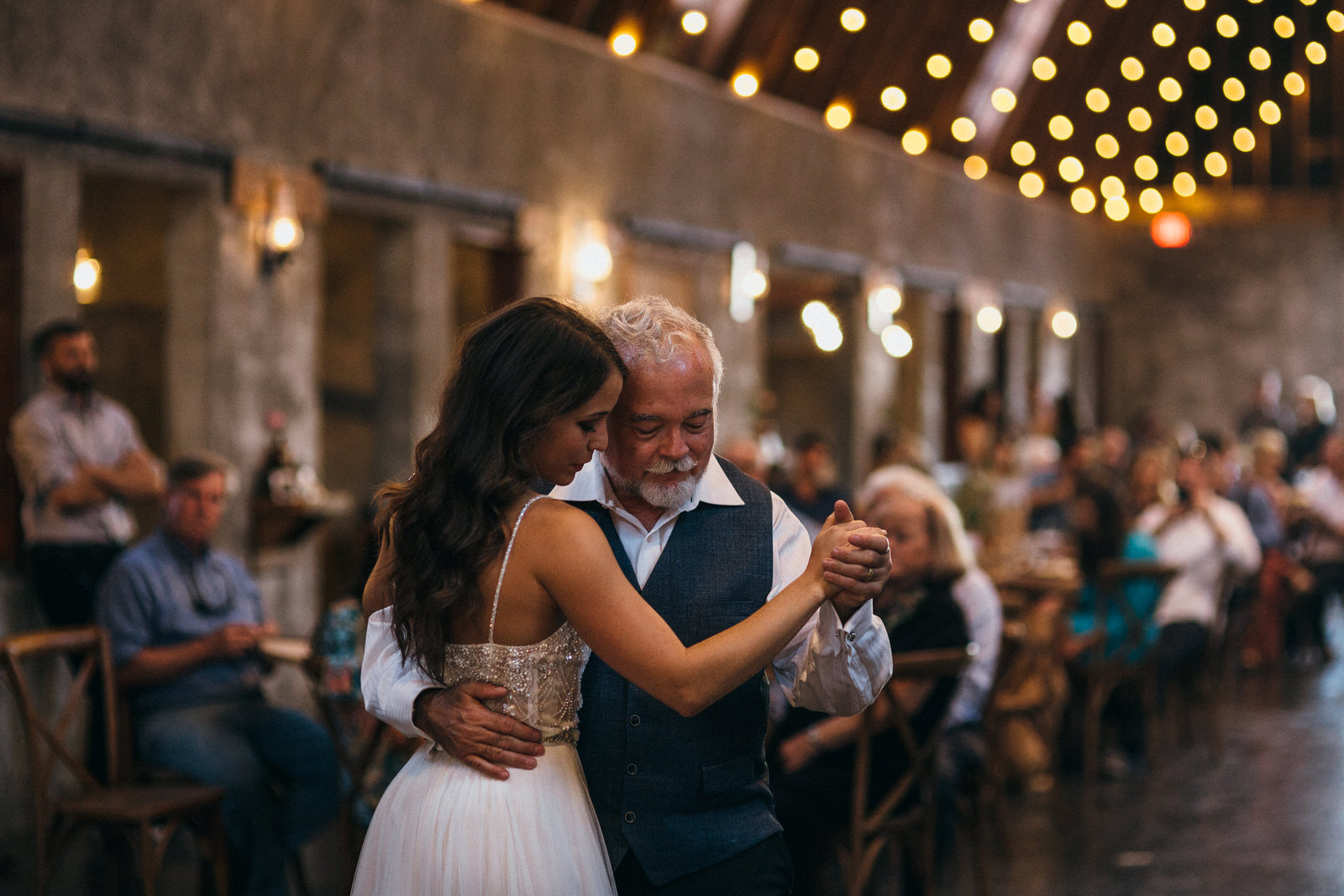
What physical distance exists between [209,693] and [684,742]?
2589 mm

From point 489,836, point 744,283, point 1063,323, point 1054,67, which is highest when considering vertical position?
point 1054,67

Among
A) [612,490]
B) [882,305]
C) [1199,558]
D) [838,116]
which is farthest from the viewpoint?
[882,305]

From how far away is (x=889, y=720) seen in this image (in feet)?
12.0

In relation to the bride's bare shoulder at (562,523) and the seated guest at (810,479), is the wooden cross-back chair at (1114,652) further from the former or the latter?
the bride's bare shoulder at (562,523)

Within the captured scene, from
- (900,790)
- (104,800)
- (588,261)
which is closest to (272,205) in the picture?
(588,261)

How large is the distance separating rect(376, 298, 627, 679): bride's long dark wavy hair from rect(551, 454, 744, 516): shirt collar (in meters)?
0.29

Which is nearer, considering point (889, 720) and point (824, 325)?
point (889, 720)

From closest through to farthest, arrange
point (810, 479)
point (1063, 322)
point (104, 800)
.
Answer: point (104, 800) → point (810, 479) → point (1063, 322)

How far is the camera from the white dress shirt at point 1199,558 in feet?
22.2

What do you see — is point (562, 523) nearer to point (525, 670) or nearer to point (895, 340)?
point (525, 670)

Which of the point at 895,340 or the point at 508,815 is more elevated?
the point at 895,340

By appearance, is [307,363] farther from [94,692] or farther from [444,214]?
[94,692]

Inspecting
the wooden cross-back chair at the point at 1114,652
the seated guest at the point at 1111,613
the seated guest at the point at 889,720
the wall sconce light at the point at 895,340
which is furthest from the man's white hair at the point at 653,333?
the wall sconce light at the point at 895,340

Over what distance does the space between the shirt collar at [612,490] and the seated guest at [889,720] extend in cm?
141
